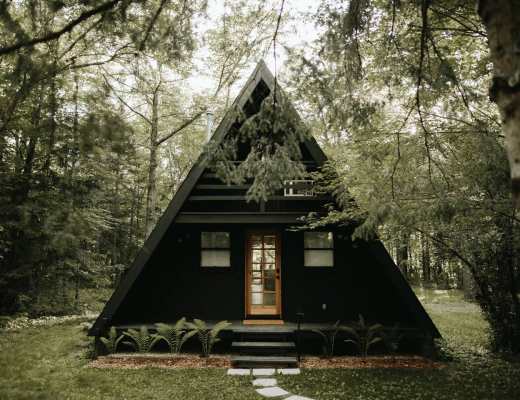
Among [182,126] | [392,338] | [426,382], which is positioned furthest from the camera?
[182,126]

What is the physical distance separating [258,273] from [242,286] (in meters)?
0.44

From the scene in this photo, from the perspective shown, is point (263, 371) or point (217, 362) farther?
point (217, 362)

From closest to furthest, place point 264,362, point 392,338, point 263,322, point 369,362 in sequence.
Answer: point 264,362
point 369,362
point 392,338
point 263,322

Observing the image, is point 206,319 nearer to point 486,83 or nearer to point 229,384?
point 229,384

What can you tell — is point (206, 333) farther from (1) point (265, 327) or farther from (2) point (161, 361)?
(1) point (265, 327)

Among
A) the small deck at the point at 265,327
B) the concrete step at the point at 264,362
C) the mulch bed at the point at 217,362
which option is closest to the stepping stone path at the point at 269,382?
the concrete step at the point at 264,362

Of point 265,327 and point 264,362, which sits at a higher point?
point 265,327

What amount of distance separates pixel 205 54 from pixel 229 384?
10.2 metres

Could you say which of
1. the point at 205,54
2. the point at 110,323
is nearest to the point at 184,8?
the point at 110,323

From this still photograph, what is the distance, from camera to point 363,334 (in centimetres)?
669

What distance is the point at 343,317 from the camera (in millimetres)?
7387

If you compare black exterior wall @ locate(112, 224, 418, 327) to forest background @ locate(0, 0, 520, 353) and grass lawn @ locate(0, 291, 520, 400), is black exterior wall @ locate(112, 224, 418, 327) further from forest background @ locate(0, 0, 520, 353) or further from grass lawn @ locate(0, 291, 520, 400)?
grass lawn @ locate(0, 291, 520, 400)

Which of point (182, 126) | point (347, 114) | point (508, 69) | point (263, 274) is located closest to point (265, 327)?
point (263, 274)

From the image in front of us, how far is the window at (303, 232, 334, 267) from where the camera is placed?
7.56 metres
